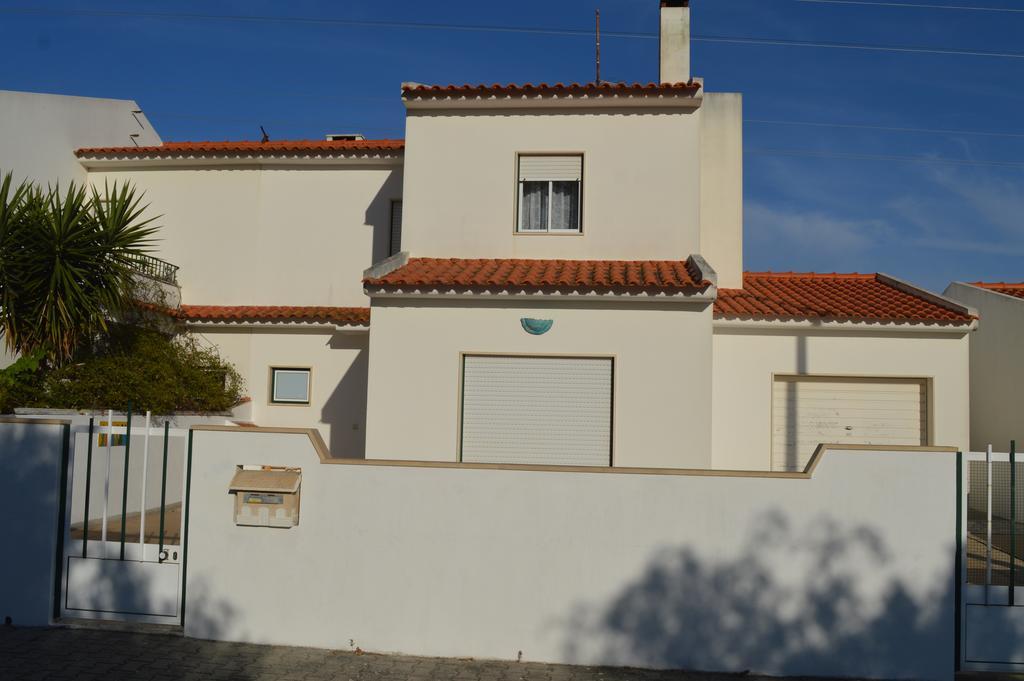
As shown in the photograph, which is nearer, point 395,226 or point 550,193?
point 550,193

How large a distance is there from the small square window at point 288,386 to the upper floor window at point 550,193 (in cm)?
612

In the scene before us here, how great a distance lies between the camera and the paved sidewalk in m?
6.91

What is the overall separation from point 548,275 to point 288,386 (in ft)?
24.6

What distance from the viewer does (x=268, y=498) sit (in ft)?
25.4

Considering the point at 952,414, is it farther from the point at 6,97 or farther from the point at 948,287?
the point at 6,97

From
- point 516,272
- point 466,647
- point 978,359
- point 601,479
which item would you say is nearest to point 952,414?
point 978,359

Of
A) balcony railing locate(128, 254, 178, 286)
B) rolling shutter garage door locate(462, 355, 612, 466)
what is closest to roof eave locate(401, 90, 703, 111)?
rolling shutter garage door locate(462, 355, 612, 466)

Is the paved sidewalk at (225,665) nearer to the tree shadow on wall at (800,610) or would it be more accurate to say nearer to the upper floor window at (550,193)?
the tree shadow on wall at (800,610)

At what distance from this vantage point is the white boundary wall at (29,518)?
804 centimetres

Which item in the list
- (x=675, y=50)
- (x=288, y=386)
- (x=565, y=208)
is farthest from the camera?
(x=288, y=386)

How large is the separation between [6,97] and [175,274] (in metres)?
4.67

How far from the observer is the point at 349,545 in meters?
7.68

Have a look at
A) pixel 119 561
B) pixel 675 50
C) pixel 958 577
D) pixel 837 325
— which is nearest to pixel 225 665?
pixel 119 561

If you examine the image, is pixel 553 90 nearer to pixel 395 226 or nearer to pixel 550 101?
pixel 550 101
